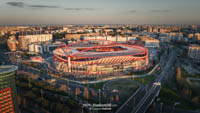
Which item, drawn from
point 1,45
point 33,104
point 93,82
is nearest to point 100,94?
point 93,82

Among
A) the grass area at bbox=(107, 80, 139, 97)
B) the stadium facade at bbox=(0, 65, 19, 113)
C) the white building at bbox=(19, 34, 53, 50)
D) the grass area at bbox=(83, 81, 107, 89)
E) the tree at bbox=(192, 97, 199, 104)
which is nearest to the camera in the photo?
the stadium facade at bbox=(0, 65, 19, 113)

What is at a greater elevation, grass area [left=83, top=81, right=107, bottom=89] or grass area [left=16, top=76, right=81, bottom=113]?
grass area [left=16, top=76, right=81, bottom=113]

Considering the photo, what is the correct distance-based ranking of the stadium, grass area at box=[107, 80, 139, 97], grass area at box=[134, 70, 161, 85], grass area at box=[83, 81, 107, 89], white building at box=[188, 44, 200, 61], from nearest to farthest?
grass area at box=[107, 80, 139, 97] → grass area at box=[83, 81, 107, 89] → grass area at box=[134, 70, 161, 85] → the stadium → white building at box=[188, 44, 200, 61]

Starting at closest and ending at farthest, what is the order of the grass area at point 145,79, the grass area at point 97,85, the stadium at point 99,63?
the grass area at point 97,85, the grass area at point 145,79, the stadium at point 99,63

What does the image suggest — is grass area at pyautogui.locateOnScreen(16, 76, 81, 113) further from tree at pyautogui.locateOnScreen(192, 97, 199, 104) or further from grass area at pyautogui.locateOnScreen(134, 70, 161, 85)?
tree at pyautogui.locateOnScreen(192, 97, 199, 104)

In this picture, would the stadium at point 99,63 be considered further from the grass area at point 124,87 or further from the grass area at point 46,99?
the grass area at point 46,99

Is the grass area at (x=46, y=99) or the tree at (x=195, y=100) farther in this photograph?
the tree at (x=195, y=100)

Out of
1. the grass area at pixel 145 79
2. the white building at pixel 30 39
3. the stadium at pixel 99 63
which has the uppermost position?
the white building at pixel 30 39

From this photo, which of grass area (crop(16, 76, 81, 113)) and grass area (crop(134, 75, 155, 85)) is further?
grass area (crop(134, 75, 155, 85))

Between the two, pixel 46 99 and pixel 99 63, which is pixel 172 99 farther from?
pixel 46 99

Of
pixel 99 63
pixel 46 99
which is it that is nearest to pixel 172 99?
pixel 99 63

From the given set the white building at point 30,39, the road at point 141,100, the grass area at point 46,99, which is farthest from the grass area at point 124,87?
the white building at point 30,39

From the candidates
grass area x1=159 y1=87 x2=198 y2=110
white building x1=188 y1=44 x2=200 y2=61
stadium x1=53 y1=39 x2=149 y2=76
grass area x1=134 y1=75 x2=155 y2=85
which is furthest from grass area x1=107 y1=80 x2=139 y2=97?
white building x1=188 y1=44 x2=200 y2=61
